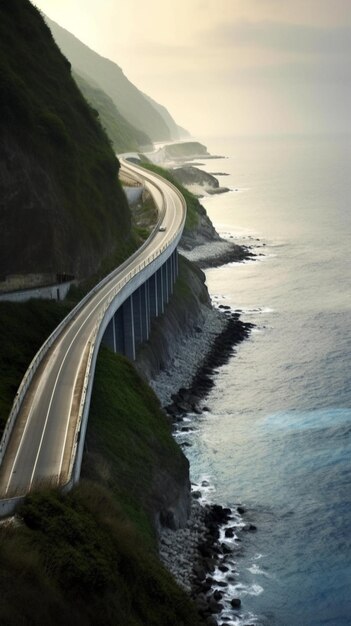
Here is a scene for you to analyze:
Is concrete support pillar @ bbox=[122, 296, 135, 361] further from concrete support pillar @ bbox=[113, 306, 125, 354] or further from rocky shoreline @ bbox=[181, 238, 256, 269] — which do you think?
rocky shoreline @ bbox=[181, 238, 256, 269]

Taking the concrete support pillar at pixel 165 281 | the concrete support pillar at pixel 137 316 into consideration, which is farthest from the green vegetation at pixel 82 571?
the concrete support pillar at pixel 165 281

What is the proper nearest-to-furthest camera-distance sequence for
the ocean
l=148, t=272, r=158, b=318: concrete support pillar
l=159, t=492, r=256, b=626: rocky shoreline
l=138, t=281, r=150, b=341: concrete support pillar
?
l=159, t=492, r=256, b=626: rocky shoreline, the ocean, l=138, t=281, r=150, b=341: concrete support pillar, l=148, t=272, r=158, b=318: concrete support pillar

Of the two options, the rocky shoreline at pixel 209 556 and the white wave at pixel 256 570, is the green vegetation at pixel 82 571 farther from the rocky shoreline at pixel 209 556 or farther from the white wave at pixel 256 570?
the white wave at pixel 256 570

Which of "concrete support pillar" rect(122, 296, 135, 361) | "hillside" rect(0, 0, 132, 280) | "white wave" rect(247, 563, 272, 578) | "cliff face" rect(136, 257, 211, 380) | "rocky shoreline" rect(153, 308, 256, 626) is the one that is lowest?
"white wave" rect(247, 563, 272, 578)

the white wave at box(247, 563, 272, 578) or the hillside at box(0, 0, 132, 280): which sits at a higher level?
the hillside at box(0, 0, 132, 280)

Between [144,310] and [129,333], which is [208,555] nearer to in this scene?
[129,333]

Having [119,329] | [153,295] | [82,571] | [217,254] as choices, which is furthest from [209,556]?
[217,254]

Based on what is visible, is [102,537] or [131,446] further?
[131,446]

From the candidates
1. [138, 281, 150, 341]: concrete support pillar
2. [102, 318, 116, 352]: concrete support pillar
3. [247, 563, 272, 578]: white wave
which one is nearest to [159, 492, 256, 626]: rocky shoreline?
Answer: [247, 563, 272, 578]: white wave
